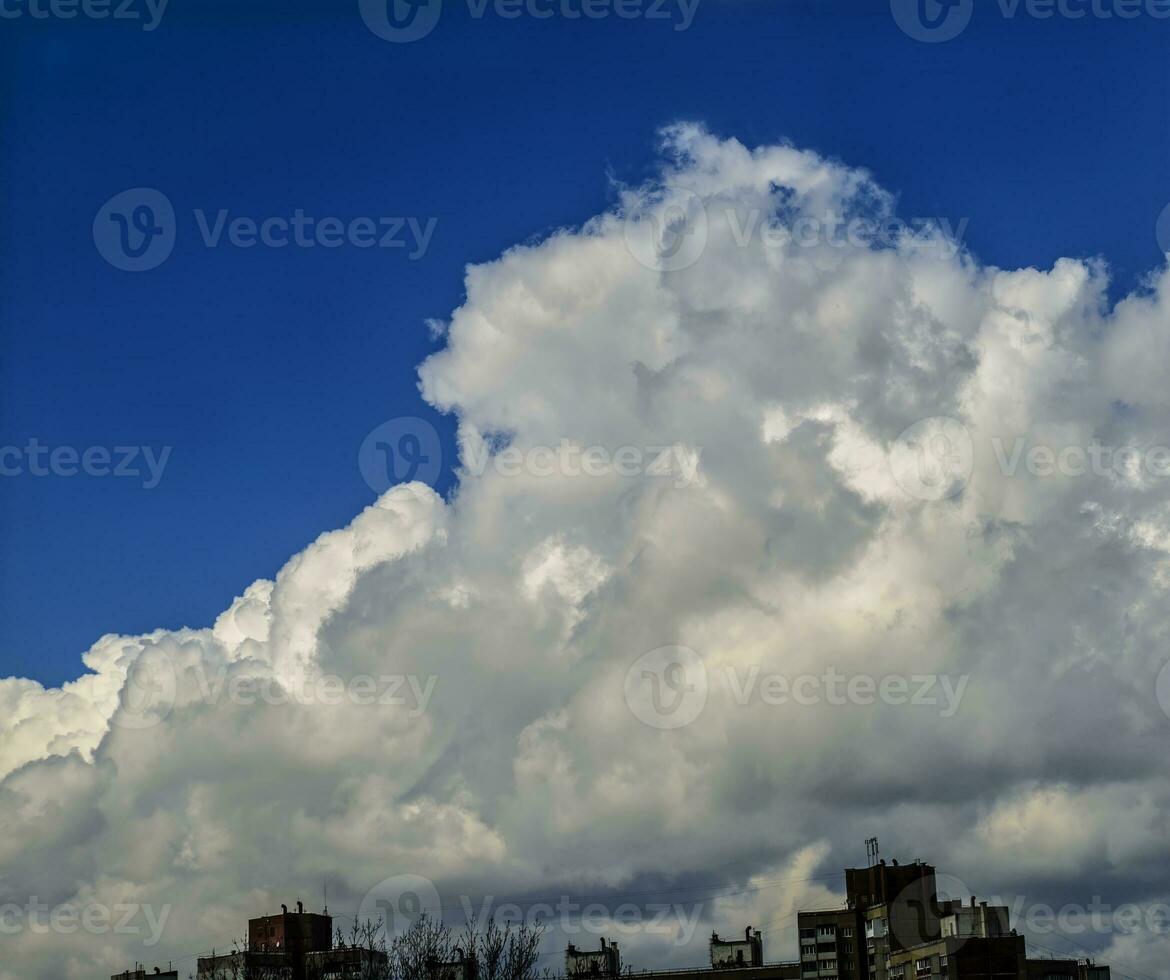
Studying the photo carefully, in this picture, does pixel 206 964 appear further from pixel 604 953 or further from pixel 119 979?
pixel 604 953

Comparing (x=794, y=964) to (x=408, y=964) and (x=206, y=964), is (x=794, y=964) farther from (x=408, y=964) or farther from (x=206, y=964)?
(x=408, y=964)

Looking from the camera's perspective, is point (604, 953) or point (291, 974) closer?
point (291, 974)

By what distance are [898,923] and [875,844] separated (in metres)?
9.96

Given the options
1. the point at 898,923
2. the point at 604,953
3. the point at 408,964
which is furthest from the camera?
the point at 604,953

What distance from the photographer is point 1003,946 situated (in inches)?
5645

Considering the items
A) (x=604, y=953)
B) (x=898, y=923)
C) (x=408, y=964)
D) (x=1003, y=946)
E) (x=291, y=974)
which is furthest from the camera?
(x=604, y=953)

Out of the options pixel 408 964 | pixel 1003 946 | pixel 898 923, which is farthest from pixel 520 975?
pixel 898 923

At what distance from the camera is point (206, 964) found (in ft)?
523

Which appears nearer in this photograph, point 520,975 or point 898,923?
point 520,975

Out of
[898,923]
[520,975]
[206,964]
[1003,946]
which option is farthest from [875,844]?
[520,975]

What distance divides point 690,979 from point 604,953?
11714 mm

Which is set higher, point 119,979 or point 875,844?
point 875,844

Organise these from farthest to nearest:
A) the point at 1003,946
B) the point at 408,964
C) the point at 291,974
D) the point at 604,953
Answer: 1. the point at 604,953
2. the point at 1003,946
3. the point at 291,974
4. the point at 408,964

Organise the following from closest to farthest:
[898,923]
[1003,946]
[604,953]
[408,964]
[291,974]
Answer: [408,964] < [291,974] < [1003,946] < [898,923] < [604,953]
